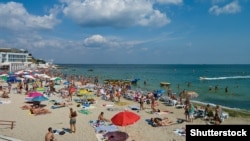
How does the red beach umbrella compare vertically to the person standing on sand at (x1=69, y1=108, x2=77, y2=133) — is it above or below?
above

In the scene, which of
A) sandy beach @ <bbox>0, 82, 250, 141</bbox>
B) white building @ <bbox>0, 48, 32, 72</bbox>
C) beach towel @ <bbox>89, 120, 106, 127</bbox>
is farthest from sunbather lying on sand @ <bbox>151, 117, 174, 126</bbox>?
white building @ <bbox>0, 48, 32, 72</bbox>

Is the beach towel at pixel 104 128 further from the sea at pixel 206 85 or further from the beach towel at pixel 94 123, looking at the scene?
the sea at pixel 206 85

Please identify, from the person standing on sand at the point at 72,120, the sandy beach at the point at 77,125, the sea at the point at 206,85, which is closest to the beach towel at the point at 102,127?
the sandy beach at the point at 77,125

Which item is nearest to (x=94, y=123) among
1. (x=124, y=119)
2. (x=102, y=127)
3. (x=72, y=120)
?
(x=102, y=127)

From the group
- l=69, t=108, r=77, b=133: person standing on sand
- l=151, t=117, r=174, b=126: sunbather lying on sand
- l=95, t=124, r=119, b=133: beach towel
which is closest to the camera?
l=69, t=108, r=77, b=133: person standing on sand

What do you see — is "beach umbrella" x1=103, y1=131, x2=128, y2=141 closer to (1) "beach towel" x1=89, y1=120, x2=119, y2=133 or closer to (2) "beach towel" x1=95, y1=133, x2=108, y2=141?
(2) "beach towel" x1=95, y1=133, x2=108, y2=141

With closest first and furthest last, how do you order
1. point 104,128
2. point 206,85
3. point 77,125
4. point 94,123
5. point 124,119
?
point 124,119 → point 104,128 → point 77,125 → point 94,123 → point 206,85

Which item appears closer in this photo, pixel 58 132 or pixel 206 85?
pixel 58 132

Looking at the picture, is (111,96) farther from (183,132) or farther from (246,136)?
(246,136)

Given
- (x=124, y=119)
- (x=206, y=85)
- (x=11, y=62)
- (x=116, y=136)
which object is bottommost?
(x=206, y=85)

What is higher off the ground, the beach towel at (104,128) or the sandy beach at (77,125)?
the beach towel at (104,128)

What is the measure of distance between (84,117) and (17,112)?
491 cm

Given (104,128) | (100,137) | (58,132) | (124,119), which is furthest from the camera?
(104,128)

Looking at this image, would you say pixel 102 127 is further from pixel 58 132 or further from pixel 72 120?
pixel 58 132
